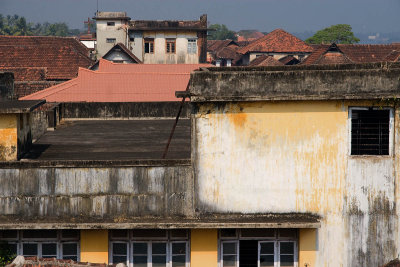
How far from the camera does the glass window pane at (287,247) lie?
44.8ft

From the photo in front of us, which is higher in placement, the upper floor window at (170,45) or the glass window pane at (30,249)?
the upper floor window at (170,45)

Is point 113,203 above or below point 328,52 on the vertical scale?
below

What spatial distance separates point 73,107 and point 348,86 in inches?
448

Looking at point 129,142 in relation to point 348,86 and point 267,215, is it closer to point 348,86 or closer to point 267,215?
point 267,215

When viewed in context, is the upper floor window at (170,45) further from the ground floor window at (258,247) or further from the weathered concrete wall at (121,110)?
the ground floor window at (258,247)

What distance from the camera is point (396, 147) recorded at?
1336 centimetres

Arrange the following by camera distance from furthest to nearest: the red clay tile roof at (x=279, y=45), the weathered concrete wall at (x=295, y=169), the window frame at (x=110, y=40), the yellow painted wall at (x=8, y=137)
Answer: the red clay tile roof at (x=279, y=45), the window frame at (x=110, y=40), the yellow painted wall at (x=8, y=137), the weathered concrete wall at (x=295, y=169)

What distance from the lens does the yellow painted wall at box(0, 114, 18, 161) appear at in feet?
45.2

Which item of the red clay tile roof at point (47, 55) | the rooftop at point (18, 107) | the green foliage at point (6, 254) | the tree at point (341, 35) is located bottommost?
the green foliage at point (6, 254)

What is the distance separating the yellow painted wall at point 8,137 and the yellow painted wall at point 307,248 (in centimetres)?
581

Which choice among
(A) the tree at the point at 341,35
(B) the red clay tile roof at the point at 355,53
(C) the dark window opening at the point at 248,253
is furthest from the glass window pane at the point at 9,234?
(A) the tree at the point at 341,35

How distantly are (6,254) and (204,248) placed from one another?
12.3ft

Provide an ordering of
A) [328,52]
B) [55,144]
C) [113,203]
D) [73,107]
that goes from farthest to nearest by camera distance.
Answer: [328,52] < [73,107] < [55,144] < [113,203]

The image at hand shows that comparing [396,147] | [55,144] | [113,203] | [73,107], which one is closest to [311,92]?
[396,147]
